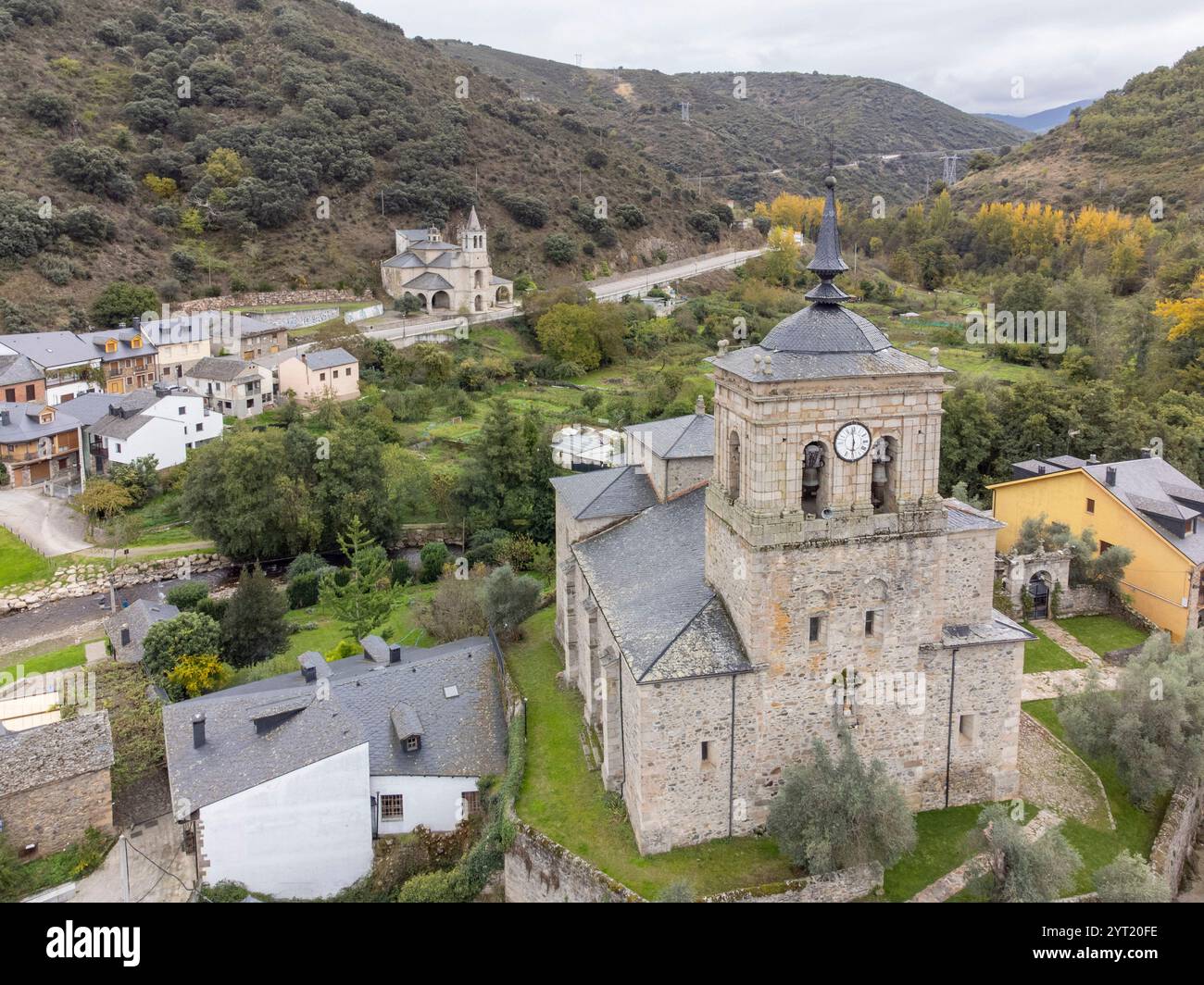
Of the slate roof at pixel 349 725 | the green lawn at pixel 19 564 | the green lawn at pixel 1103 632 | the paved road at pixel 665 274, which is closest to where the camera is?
the slate roof at pixel 349 725

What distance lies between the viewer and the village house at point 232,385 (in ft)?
203

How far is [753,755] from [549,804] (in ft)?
18.5

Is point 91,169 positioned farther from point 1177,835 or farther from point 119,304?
point 1177,835

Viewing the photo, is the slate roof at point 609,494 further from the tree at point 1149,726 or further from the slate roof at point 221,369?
the slate roof at point 221,369

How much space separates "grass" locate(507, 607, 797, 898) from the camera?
2084cm

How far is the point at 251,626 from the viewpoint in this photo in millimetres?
37469

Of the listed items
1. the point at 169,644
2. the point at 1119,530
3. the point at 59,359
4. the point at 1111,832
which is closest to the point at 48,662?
the point at 169,644

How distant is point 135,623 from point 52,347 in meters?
32.5

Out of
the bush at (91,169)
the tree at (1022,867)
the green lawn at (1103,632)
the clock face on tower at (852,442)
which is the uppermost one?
the bush at (91,169)

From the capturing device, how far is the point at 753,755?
2183 cm

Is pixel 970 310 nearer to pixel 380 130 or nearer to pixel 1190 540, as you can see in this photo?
pixel 1190 540

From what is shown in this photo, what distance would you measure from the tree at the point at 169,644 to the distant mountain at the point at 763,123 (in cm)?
10821

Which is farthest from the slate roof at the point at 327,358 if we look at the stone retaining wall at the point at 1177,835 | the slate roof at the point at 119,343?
the stone retaining wall at the point at 1177,835
